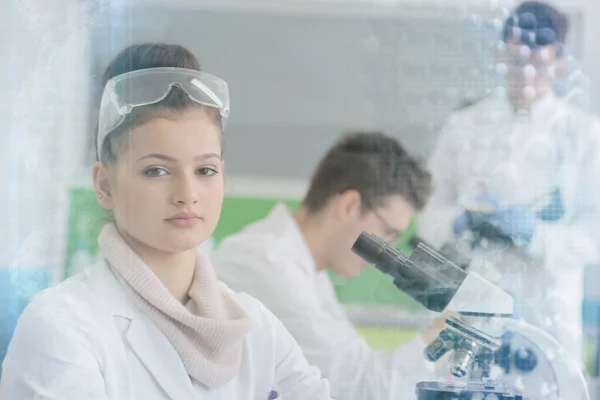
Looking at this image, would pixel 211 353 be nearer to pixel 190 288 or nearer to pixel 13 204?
pixel 190 288

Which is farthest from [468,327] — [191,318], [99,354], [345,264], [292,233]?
[99,354]

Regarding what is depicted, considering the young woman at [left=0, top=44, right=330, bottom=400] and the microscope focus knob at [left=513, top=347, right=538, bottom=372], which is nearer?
the young woman at [left=0, top=44, right=330, bottom=400]

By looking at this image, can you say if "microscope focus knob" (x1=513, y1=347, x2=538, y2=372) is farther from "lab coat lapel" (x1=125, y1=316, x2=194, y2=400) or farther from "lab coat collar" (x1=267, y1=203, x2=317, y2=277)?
"lab coat lapel" (x1=125, y1=316, x2=194, y2=400)

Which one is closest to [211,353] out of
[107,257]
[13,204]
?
[107,257]

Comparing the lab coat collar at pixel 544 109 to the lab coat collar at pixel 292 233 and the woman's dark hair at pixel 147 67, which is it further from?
the woman's dark hair at pixel 147 67

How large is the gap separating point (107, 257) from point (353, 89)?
50 cm

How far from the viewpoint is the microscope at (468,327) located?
1.28 meters

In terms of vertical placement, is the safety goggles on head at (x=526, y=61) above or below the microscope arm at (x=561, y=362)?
above

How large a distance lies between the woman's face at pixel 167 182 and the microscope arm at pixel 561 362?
587mm

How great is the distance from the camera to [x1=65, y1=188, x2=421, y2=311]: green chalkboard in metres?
1.32

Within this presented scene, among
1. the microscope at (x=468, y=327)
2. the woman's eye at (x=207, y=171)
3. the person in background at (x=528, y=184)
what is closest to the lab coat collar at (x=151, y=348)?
the woman's eye at (x=207, y=171)

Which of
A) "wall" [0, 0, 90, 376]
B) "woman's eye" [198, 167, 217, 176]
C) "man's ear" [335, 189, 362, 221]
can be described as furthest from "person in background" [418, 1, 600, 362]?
"wall" [0, 0, 90, 376]

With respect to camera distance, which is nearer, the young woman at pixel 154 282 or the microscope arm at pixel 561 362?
the young woman at pixel 154 282

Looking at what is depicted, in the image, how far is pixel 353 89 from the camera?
1327 millimetres
